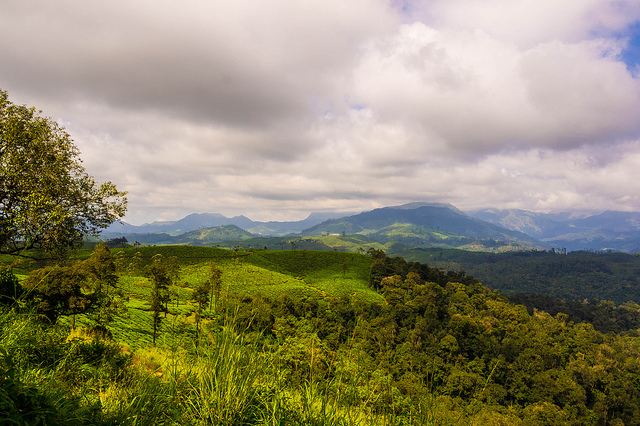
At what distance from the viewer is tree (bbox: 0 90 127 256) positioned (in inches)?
554

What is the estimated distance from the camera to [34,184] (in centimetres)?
1477

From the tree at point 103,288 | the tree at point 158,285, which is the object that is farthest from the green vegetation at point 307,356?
the tree at point 103,288

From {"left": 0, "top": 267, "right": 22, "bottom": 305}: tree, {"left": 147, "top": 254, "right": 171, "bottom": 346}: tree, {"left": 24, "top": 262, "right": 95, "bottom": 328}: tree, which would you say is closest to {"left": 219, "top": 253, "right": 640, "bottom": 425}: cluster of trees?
{"left": 147, "top": 254, "right": 171, "bottom": 346}: tree

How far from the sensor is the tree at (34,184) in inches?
554

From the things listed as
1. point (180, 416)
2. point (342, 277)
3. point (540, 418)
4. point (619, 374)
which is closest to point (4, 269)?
point (180, 416)

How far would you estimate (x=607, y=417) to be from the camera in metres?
66.8

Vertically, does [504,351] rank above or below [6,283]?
below

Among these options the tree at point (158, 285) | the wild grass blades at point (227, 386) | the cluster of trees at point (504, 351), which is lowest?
the cluster of trees at point (504, 351)

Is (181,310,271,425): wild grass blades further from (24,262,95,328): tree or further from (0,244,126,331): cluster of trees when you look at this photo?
(24,262,95,328): tree

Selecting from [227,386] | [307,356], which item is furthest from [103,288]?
[227,386]

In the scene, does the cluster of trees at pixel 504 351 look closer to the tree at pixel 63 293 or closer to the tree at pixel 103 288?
the tree at pixel 103 288

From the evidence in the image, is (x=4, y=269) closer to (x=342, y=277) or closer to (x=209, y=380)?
(x=209, y=380)

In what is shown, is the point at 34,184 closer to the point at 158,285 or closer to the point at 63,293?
the point at 63,293

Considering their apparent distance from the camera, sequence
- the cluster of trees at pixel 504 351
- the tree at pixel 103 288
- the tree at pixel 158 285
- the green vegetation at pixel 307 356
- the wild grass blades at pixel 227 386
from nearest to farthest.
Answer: the wild grass blades at pixel 227 386 → the green vegetation at pixel 307 356 → the tree at pixel 103 288 → the tree at pixel 158 285 → the cluster of trees at pixel 504 351
